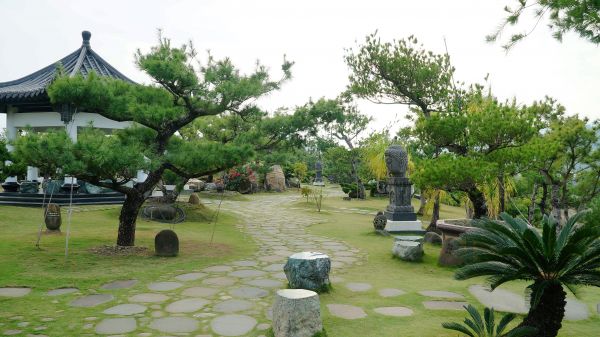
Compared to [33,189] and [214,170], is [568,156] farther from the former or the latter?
[33,189]

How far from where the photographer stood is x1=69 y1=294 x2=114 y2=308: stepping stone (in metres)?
5.26

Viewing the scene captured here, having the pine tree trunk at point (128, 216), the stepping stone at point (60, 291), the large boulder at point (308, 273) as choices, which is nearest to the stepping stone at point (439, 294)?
the large boulder at point (308, 273)

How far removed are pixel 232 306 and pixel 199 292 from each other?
0.80 metres

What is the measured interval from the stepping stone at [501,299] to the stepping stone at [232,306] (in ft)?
10.2

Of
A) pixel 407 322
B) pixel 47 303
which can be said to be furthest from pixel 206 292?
→ pixel 407 322

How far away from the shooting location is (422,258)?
8516 mm

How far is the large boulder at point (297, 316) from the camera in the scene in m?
4.09

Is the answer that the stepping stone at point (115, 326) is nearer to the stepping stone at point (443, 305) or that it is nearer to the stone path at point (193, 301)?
the stone path at point (193, 301)

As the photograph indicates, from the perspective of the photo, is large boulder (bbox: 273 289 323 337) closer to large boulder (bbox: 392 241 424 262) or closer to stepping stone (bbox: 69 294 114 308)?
stepping stone (bbox: 69 294 114 308)

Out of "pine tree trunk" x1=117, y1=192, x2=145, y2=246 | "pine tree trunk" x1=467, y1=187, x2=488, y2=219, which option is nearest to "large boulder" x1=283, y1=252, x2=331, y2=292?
"pine tree trunk" x1=117, y1=192, x2=145, y2=246

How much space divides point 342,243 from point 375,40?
6.99 meters

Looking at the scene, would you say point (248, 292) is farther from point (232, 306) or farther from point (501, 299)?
point (501, 299)

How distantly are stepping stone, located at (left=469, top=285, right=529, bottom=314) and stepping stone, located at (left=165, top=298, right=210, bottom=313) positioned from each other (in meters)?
3.70

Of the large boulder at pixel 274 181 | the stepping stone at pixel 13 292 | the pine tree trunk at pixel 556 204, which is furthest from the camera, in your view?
the large boulder at pixel 274 181
